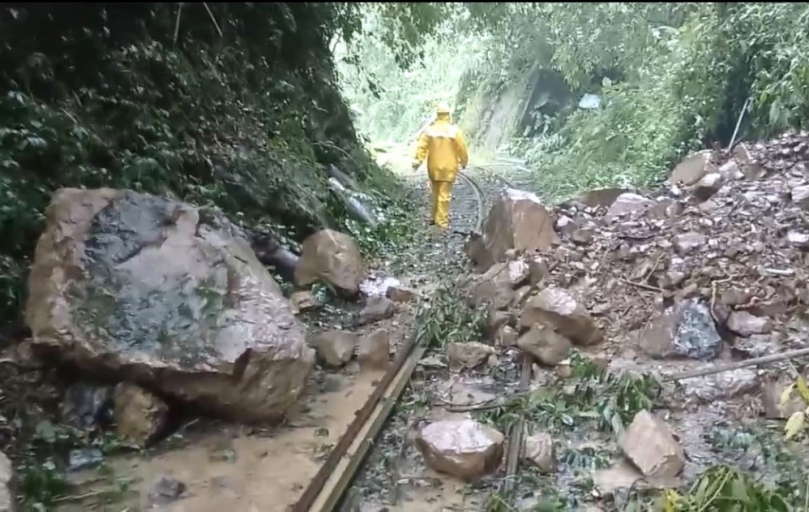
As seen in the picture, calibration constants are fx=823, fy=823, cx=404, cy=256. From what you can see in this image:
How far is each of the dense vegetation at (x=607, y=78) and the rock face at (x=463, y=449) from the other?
4.93ft

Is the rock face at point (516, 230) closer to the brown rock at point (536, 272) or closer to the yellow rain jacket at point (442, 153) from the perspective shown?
the brown rock at point (536, 272)

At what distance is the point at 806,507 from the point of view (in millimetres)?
2617

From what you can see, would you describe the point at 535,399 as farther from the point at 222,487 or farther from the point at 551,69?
→ the point at 551,69

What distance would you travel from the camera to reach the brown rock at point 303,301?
4996 mm

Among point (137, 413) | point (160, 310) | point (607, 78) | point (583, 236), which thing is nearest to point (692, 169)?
point (607, 78)

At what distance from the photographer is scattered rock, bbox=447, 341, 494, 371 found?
14.3ft

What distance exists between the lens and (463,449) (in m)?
3.23

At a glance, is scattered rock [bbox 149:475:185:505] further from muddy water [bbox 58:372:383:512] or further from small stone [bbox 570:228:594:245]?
small stone [bbox 570:228:594:245]

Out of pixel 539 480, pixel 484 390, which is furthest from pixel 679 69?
pixel 539 480

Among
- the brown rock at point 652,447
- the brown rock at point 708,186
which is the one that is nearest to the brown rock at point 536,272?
the brown rock at point 708,186

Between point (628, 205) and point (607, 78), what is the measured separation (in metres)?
0.99

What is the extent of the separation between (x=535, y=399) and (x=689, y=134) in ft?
15.1

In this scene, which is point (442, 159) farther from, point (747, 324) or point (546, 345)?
point (747, 324)

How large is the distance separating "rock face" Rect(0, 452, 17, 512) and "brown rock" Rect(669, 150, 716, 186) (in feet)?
17.6
